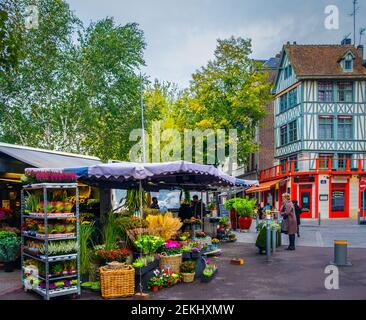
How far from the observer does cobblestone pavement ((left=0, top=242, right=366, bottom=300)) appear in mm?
8180

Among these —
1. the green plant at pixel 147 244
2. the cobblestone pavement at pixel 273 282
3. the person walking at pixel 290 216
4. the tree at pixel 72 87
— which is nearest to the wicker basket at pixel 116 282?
the cobblestone pavement at pixel 273 282

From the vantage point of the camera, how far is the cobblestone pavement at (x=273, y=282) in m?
8.18

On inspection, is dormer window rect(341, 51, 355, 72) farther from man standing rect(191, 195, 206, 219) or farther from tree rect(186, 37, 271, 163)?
man standing rect(191, 195, 206, 219)

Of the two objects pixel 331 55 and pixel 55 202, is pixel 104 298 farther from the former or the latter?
pixel 331 55

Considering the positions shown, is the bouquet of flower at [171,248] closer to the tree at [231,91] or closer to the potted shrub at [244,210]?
the potted shrub at [244,210]

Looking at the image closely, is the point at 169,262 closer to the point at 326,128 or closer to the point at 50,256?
the point at 50,256

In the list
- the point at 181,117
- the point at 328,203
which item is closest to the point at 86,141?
the point at 181,117

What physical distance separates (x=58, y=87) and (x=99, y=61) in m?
3.20

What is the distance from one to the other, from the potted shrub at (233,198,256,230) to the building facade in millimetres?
15631

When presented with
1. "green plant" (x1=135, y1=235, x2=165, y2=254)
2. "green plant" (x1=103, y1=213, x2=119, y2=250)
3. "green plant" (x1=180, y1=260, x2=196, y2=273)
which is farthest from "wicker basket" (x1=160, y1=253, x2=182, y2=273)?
"green plant" (x1=103, y1=213, x2=119, y2=250)

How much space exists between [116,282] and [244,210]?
1411 centimetres

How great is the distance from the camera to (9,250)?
1059cm

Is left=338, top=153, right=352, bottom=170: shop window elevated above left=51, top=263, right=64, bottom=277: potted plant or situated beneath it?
elevated above

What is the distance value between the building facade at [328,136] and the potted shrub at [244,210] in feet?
51.3
